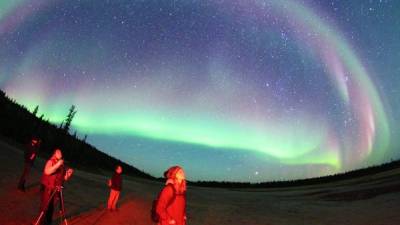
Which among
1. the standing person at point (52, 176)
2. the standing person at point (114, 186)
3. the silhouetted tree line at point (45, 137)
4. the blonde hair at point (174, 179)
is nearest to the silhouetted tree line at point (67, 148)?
the silhouetted tree line at point (45, 137)

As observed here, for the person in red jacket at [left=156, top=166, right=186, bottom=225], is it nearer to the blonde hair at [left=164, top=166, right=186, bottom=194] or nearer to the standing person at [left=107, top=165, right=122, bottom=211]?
the blonde hair at [left=164, top=166, right=186, bottom=194]

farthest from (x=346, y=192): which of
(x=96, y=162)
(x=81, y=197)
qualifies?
(x=96, y=162)

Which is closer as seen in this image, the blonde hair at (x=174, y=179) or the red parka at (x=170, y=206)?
the red parka at (x=170, y=206)

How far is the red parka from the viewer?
6.15m

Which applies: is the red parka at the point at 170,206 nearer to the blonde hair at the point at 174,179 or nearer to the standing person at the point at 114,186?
the blonde hair at the point at 174,179

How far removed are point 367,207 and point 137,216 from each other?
42.8ft

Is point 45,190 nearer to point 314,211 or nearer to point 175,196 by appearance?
point 175,196

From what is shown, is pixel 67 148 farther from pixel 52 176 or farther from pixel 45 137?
pixel 52 176

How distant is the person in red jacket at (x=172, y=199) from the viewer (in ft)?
20.2

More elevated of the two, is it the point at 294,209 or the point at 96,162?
the point at 96,162

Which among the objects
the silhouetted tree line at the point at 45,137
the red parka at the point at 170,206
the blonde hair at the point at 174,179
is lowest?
the red parka at the point at 170,206

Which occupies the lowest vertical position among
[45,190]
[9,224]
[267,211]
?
[9,224]

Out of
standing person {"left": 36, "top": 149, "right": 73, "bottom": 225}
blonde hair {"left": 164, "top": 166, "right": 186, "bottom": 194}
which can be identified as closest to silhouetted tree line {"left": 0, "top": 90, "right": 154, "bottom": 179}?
standing person {"left": 36, "top": 149, "right": 73, "bottom": 225}

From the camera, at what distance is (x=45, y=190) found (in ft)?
33.2
